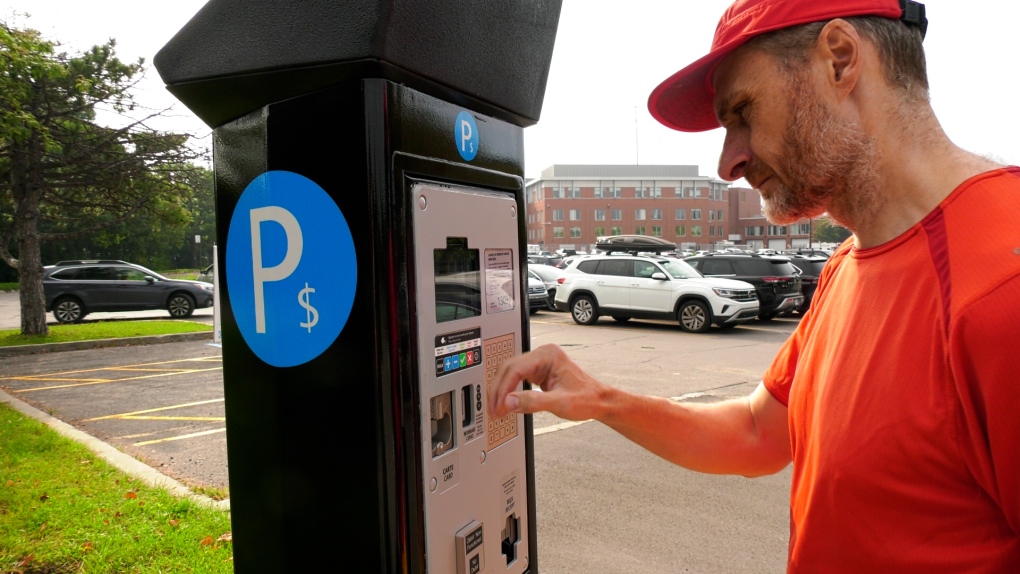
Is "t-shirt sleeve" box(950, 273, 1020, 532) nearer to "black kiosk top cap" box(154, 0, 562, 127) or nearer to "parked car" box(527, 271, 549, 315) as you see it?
"black kiosk top cap" box(154, 0, 562, 127)

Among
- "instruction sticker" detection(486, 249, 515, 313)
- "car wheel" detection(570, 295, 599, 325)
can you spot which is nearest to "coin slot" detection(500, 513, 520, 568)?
"instruction sticker" detection(486, 249, 515, 313)

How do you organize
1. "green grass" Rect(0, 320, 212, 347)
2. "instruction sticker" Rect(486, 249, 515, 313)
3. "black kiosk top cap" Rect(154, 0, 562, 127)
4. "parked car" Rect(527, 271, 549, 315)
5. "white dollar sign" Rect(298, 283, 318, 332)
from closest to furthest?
"black kiosk top cap" Rect(154, 0, 562, 127) → "white dollar sign" Rect(298, 283, 318, 332) → "instruction sticker" Rect(486, 249, 515, 313) → "green grass" Rect(0, 320, 212, 347) → "parked car" Rect(527, 271, 549, 315)

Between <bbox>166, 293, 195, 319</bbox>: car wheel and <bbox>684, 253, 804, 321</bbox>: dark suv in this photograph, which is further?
<bbox>166, 293, 195, 319</bbox>: car wheel

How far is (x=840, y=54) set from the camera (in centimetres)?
123

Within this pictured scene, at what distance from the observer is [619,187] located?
75.2m

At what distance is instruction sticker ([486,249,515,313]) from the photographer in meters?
1.71

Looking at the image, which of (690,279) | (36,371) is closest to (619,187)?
(690,279)

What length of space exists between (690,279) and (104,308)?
13241 mm

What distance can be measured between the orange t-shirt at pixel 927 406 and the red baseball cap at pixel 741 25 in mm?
367

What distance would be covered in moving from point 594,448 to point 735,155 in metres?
4.04

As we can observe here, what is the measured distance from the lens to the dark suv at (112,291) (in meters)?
15.2

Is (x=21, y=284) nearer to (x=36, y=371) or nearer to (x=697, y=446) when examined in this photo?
(x=36, y=371)

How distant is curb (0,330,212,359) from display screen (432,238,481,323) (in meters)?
11.5

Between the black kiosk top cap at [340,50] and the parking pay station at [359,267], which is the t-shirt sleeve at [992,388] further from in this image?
the black kiosk top cap at [340,50]
